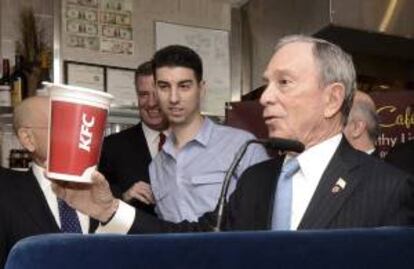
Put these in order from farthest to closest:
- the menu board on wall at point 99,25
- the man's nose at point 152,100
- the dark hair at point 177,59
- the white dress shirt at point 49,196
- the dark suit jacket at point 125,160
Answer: the menu board on wall at point 99,25 < the man's nose at point 152,100 < the dark suit jacket at point 125,160 < the dark hair at point 177,59 < the white dress shirt at point 49,196

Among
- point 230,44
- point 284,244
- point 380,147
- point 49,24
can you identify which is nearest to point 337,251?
point 284,244

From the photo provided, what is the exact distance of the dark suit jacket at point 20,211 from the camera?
217 centimetres

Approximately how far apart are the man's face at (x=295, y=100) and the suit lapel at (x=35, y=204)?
Answer: 0.83m

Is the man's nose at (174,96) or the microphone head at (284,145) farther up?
the man's nose at (174,96)

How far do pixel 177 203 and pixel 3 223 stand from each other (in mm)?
517

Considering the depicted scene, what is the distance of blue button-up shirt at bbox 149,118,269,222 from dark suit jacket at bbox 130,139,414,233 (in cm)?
54

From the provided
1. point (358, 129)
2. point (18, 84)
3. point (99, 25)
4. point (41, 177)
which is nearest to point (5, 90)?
point (18, 84)

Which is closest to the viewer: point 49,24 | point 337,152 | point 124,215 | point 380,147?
point 124,215

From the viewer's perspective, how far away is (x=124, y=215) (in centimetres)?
155

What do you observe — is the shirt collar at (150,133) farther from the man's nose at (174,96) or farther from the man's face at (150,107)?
the man's nose at (174,96)

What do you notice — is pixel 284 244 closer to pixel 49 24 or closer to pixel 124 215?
pixel 124 215

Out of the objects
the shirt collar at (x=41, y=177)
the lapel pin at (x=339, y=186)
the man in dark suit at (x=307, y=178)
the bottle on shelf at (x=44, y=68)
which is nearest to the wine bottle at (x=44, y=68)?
the bottle on shelf at (x=44, y=68)

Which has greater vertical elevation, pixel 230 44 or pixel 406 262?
pixel 230 44

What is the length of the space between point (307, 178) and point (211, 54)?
2.67 m
